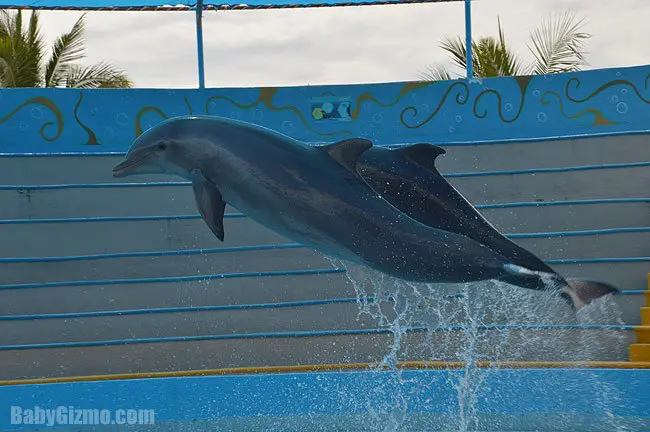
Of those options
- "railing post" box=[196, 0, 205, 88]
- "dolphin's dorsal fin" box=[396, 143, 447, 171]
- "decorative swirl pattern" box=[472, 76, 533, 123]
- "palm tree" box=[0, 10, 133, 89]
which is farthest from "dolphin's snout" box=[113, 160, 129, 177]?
"palm tree" box=[0, 10, 133, 89]

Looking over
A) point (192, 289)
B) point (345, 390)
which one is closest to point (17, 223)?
point (192, 289)

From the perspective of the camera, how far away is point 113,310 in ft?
24.7

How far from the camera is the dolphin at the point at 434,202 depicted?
3627 mm

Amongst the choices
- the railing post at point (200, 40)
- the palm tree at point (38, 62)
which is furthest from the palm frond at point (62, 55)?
the railing post at point (200, 40)

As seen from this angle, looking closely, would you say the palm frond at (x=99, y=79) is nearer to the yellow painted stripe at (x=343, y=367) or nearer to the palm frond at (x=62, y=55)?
the palm frond at (x=62, y=55)

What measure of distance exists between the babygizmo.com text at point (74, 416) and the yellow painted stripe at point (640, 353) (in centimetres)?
353

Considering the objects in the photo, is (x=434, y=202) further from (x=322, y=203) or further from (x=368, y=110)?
(x=368, y=110)

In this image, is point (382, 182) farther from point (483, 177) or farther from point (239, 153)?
point (483, 177)

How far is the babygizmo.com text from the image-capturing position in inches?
226

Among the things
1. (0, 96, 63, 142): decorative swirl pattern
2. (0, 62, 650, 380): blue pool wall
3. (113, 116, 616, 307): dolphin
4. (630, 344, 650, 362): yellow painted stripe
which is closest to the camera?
(113, 116, 616, 307): dolphin

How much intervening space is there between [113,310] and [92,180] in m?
1.28

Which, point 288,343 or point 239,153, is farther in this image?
point 288,343

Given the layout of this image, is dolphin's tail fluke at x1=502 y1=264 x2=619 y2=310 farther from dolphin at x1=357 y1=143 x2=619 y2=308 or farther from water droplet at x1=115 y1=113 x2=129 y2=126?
water droplet at x1=115 y1=113 x2=129 y2=126

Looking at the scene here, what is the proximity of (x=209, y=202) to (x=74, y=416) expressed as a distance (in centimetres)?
279
